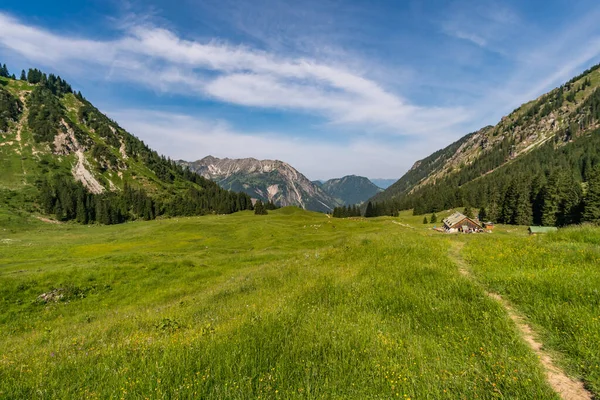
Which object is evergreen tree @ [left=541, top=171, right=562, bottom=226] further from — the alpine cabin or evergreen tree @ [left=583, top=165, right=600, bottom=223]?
the alpine cabin

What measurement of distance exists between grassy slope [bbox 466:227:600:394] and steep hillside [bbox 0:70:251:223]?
13220 centimetres

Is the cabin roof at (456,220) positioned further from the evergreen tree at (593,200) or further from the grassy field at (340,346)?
the grassy field at (340,346)

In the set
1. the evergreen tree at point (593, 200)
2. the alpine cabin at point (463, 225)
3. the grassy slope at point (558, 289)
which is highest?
the evergreen tree at point (593, 200)

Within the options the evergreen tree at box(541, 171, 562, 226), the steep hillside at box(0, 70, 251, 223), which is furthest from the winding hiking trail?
the steep hillside at box(0, 70, 251, 223)

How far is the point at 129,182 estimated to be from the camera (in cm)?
17462

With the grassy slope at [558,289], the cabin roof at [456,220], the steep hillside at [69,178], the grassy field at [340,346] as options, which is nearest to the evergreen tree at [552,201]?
the cabin roof at [456,220]

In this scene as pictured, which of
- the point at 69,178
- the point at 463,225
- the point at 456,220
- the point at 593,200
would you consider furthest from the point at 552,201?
the point at 69,178

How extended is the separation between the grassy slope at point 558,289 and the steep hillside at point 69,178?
434ft

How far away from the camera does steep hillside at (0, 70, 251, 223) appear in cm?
10988

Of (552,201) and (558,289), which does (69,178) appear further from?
(552,201)

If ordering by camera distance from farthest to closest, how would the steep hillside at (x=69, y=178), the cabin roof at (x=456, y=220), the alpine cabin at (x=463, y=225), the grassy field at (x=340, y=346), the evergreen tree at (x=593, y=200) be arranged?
the steep hillside at (x=69, y=178)
the cabin roof at (x=456, y=220)
the alpine cabin at (x=463, y=225)
the evergreen tree at (x=593, y=200)
the grassy field at (x=340, y=346)

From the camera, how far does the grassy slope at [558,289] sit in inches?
208

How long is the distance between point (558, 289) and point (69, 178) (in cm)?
19305

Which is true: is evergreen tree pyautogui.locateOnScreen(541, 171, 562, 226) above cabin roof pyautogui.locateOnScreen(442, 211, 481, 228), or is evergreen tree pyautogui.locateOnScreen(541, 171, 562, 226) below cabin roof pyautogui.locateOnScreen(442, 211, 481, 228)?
above
